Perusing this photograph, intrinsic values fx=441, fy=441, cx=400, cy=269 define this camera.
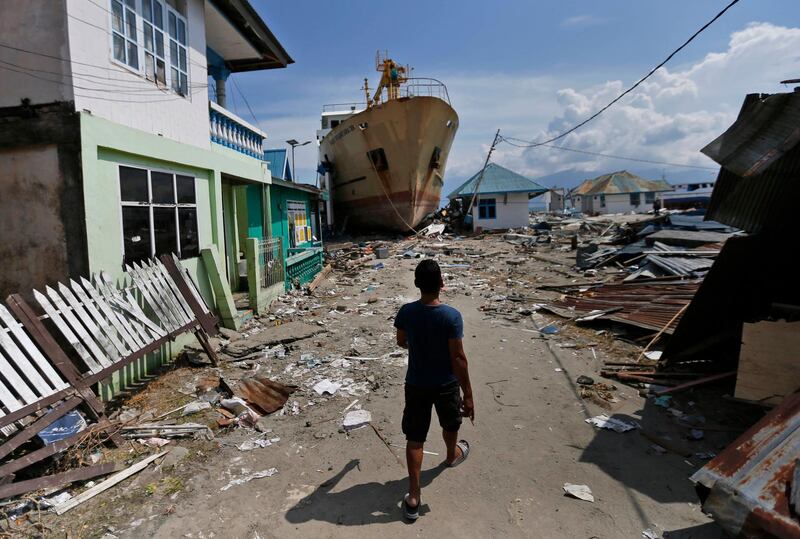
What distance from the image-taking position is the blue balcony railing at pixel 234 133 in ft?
23.9

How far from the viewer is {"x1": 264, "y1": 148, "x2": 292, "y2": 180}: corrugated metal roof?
14758 millimetres

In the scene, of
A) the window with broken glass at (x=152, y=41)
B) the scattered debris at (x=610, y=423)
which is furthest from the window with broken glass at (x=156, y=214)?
the scattered debris at (x=610, y=423)

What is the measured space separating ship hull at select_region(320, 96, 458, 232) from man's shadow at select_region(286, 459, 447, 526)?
17.7 metres

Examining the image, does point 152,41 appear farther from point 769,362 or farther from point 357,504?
point 769,362

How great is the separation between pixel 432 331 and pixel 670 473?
6.49 feet

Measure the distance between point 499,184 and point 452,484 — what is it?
2410cm

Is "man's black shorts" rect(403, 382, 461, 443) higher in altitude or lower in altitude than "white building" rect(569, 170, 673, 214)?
lower

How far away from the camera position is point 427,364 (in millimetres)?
2592

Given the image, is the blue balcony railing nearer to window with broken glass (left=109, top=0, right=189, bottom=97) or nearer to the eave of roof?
window with broken glass (left=109, top=0, right=189, bottom=97)

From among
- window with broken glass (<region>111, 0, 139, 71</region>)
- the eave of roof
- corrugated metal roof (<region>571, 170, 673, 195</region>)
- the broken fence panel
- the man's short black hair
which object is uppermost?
corrugated metal roof (<region>571, 170, 673, 195</region>)

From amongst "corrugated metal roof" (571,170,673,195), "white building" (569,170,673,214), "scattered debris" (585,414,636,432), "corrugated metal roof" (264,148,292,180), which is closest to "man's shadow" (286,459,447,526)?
"scattered debris" (585,414,636,432)

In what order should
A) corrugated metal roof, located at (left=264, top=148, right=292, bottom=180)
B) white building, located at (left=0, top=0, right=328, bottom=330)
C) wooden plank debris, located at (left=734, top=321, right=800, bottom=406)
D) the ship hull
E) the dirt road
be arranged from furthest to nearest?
the ship hull, corrugated metal roof, located at (left=264, top=148, right=292, bottom=180), white building, located at (left=0, top=0, right=328, bottom=330), wooden plank debris, located at (left=734, top=321, right=800, bottom=406), the dirt road

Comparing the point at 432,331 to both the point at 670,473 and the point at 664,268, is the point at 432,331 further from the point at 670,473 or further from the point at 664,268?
the point at 664,268

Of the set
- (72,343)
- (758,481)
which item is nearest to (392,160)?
(72,343)
